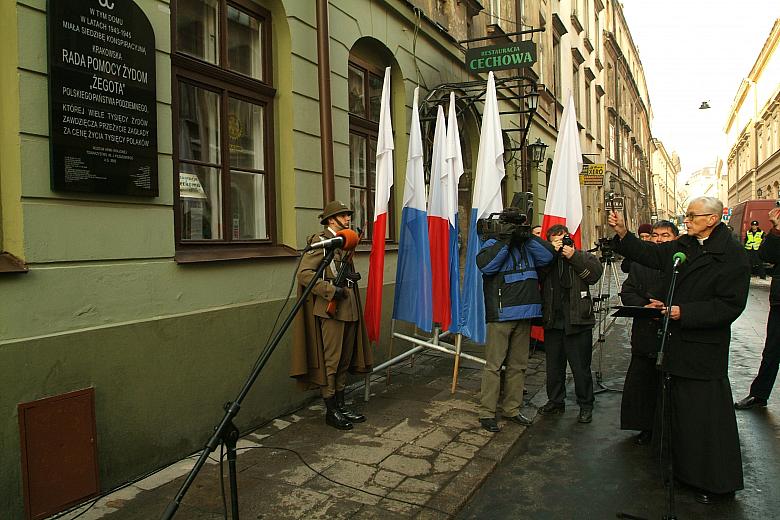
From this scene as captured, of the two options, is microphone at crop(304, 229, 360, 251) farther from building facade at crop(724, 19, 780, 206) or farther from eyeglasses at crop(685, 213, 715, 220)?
building facade at crop(724, 19, 780, 206)

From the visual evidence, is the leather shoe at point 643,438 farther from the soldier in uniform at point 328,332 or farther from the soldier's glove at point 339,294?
the soldier's glove at point 339,294

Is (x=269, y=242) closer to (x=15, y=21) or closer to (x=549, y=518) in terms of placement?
(x=15, y=21)

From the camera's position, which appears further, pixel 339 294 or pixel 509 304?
pixel 509 304

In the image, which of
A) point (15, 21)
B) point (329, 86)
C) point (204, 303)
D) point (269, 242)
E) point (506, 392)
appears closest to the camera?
point (15, 21)

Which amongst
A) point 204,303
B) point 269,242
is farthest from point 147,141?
point 269,242

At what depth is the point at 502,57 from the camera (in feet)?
29.1

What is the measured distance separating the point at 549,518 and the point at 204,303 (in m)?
2.94

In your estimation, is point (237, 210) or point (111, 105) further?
point (237, 210)

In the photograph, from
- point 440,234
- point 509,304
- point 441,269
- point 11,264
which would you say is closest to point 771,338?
point 509,304

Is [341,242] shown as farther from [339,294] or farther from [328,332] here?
[328,332]

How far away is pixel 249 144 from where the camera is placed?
5598mm

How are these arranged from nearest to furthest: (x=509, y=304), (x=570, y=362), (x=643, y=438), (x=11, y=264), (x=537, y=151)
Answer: (x=11, y=264), (x=643, y=438), (x=509, y=304), (x=570, y=362), (x=537, y=151)

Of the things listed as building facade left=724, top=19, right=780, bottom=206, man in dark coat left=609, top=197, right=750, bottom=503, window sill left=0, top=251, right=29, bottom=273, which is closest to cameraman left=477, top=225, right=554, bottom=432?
man in dark coat left=609, top=197, right=750, bottom=503

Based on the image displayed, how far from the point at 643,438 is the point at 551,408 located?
97 cm
